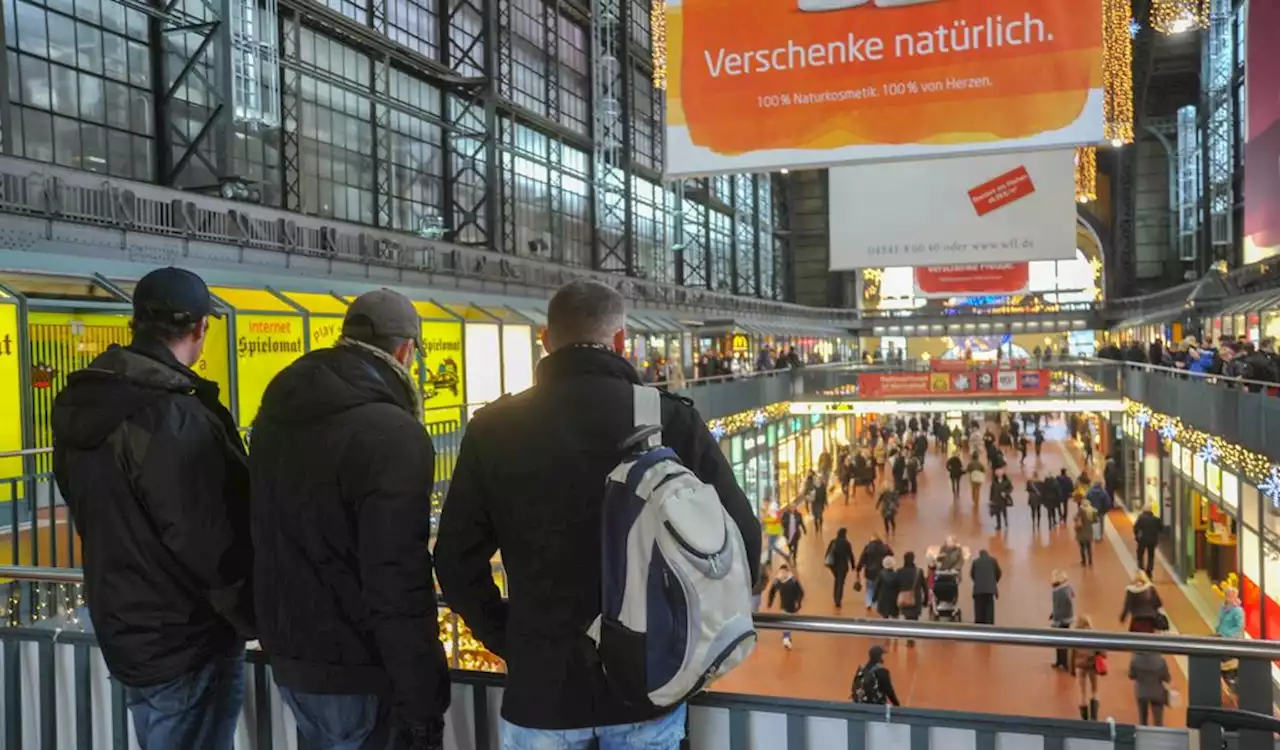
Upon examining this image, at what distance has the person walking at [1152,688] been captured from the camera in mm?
7668

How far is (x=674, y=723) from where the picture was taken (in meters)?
2.35

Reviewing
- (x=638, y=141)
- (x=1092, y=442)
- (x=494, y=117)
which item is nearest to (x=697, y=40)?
(x=494, y=117)

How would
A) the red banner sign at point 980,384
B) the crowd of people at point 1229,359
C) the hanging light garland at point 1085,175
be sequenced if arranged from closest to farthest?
1. the hanging light garland at point 1085,175
2. the crowd of people at point 1229,359
3. the red banner sign at point 980,384

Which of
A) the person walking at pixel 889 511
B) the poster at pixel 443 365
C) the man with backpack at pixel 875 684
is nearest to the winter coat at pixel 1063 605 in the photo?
the man with backpack at pixel 875 684

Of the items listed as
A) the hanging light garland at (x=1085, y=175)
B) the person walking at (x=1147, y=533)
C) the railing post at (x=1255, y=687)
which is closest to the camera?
the railing post at (x=1255, y=687)

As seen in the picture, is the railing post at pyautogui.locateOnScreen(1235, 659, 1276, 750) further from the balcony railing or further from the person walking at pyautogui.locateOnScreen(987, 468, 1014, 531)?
the person walking at pyautogui.locateOnScreen(987, 468, 1014, 531)

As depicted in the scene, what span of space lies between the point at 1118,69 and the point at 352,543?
7767mm

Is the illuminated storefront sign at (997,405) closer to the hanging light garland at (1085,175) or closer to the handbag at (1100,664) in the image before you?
the handbag at (1100,664)

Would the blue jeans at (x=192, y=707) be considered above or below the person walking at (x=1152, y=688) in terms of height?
above

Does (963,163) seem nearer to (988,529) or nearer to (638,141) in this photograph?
(988,529)

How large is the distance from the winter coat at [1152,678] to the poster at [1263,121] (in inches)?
331

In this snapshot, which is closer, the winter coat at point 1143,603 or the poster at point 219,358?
the winter coat at point 1143,603

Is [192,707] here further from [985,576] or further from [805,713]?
[985,576]

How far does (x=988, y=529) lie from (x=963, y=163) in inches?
782
